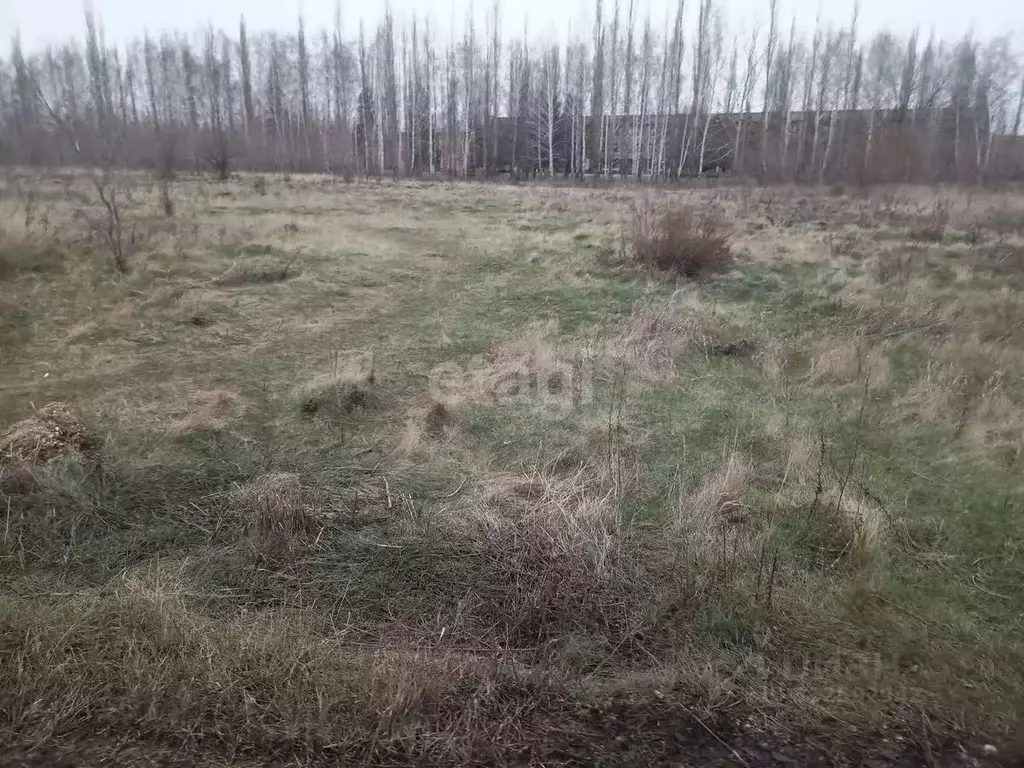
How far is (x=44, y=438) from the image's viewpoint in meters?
4.96

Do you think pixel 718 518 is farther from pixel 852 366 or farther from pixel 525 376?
pixel 852 366

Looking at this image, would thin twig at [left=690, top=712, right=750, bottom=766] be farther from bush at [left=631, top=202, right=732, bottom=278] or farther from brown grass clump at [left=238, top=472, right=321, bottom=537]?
bush at [left=631, top=202, right=732, bottom=278]

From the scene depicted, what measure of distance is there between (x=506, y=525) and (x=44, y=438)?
3.45 m

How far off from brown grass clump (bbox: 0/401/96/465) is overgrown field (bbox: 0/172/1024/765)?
0.10ft

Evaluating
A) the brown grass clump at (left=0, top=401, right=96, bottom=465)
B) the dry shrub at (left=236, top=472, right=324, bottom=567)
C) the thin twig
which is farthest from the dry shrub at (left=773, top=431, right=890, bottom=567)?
the brown grass clump at (left=0, top=401, right=96, bottom=465)

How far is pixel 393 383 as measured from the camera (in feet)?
23.1

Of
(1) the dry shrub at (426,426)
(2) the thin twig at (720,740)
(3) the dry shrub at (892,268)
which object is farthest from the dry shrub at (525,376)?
(3) the dry shrub at (892,268)

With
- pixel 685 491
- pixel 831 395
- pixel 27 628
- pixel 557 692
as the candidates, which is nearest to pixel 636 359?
pixel 831 395

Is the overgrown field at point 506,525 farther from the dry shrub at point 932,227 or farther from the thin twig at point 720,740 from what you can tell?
the dry shrub at point 932,227

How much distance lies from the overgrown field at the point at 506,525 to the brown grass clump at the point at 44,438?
3cm

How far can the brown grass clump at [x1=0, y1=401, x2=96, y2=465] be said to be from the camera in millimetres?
4781

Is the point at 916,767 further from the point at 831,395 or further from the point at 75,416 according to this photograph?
the point at 75,416

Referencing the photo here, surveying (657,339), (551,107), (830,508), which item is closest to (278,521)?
(830,508)

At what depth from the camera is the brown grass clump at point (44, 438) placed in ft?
15.7
